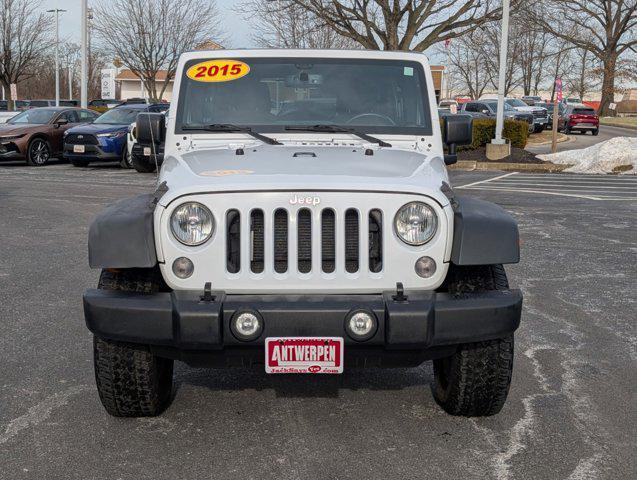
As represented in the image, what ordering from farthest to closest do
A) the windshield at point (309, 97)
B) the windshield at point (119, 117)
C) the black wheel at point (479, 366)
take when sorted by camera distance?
the windshield at point (119, 117) < the windshield at point (309, 97) < the black wheel at point (479, 366)

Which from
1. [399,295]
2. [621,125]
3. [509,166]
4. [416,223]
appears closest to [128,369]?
[399,295]

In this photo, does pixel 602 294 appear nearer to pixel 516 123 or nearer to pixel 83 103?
pixel 516 123

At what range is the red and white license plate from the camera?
3.65m

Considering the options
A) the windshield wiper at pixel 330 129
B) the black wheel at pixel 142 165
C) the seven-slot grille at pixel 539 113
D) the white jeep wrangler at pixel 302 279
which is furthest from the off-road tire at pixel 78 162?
the seven-slot grille at pixel 539 113

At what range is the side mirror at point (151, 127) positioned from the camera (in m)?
5.38

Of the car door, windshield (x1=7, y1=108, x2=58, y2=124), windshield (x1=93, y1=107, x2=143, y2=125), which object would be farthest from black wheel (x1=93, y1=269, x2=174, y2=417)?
windshield (x1=7, y1=108, x2=58, y2=124)

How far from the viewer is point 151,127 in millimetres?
5383

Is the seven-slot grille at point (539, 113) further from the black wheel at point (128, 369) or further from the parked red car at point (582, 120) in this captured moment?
the black wheel at point (128, 369)

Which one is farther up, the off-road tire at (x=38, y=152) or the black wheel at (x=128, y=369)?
the black wheel at (x=128, y=369)

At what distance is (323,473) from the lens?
3686 millimetres

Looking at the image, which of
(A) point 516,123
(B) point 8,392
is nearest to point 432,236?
(B) point 8,392

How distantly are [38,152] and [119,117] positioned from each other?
87.5 inches

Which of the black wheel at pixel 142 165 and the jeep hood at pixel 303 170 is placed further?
the black wheel at pixel 142 165

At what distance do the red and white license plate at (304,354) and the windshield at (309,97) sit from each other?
182cm
